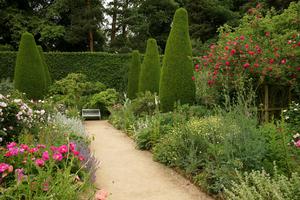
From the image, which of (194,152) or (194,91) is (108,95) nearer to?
(194,91)

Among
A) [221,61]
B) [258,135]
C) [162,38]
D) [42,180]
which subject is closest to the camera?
[42,180]

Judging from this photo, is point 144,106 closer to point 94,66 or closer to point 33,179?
point 94,66

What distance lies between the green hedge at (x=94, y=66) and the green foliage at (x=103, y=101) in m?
1.80

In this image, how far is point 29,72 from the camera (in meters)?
11.3

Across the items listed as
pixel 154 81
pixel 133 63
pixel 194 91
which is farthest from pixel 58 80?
pixel 194 91

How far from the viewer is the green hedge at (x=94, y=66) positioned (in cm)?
1614

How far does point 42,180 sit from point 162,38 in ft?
72.5

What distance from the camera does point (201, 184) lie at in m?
4.46

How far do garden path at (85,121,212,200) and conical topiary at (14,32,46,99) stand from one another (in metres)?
5.12

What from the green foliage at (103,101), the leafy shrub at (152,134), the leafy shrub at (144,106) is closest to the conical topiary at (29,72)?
the green foliage at (103,101)

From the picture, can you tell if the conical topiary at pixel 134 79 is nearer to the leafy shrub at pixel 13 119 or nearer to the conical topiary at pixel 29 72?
the conical topiary at pixel 29 72

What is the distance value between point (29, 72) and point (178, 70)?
5.53 metres

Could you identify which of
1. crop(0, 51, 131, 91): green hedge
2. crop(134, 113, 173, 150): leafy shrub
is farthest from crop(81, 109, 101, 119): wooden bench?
crop(134, 113, 173, 150): leafy shrub

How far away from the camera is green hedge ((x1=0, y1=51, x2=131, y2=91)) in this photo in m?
16.1
